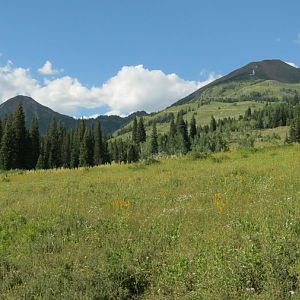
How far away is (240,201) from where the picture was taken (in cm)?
1258

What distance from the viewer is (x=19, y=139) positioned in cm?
8131

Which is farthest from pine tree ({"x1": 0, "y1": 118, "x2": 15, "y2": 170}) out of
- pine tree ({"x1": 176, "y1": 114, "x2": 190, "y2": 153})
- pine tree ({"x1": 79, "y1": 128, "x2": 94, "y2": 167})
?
pine tree ({"x1": 176, "y1": 114, "x2": 190, "y2": 153})

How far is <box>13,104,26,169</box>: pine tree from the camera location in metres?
80.2

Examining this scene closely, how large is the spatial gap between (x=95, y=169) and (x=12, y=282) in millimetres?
21297

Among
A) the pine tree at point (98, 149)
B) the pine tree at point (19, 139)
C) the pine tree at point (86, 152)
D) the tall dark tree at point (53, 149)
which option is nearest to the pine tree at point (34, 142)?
the tall dark tree at point (53, 149)

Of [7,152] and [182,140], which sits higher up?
[182,140]

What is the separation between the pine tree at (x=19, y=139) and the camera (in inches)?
3159

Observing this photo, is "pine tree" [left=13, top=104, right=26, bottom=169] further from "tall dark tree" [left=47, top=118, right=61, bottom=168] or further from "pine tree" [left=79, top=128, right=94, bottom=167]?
"pine tree" [left=79, top=128, right=94, bottom=167]

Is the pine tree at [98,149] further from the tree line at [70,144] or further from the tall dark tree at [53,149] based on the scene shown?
the tall dark tree at [53,149]

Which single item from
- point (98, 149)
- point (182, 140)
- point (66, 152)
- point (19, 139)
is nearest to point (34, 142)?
point (19, 139)

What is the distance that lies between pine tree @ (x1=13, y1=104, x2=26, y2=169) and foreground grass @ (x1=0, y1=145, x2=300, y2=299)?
221 feet

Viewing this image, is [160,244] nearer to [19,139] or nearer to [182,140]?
[19,139]

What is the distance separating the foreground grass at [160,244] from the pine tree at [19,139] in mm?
67436

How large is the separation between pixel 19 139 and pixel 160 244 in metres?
76.2
